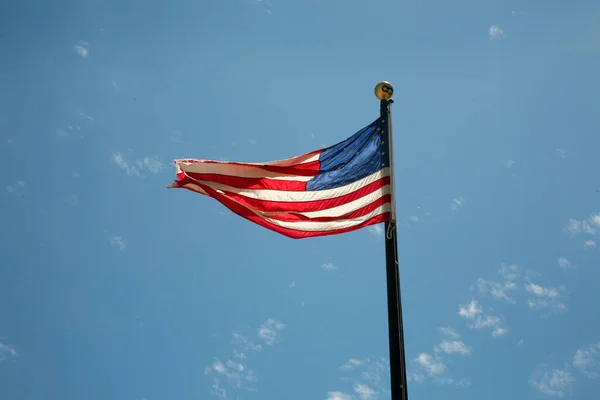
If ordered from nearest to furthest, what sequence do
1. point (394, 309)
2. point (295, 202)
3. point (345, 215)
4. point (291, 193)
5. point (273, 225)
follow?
point (394, 309)
point (345, 215)
point (273, 225)
point (295, 202)
point (291, 193)

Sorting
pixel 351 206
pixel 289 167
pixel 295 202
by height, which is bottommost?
pixel 351 206

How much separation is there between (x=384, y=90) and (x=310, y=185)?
2.54m

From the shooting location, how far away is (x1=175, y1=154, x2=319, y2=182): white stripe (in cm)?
1265

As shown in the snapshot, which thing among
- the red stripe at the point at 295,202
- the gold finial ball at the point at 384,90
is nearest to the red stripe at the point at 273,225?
the red stripe at the point at 295,202

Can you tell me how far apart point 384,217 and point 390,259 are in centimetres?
129

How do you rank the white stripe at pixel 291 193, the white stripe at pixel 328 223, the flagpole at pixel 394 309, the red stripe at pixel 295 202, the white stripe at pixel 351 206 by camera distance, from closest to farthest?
the flagpole at pixel 394 309 < the white stripe at pixel 328 223 < the white stripe at pixel 351 206 < the red stripe at pixel 295 202 < the white stripe at pixel 291 193

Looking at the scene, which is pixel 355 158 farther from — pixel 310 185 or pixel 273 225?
pixel 273 225

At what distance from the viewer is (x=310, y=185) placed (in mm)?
12500

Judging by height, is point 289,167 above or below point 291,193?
above

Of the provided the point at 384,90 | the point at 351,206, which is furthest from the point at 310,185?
the point at 384,90

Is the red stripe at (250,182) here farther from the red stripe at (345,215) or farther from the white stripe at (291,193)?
the red stripe at (345,215)

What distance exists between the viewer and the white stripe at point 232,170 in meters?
12.6

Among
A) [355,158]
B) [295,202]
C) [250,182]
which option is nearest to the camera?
[355,158]

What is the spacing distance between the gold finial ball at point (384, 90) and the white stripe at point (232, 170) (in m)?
1.91
